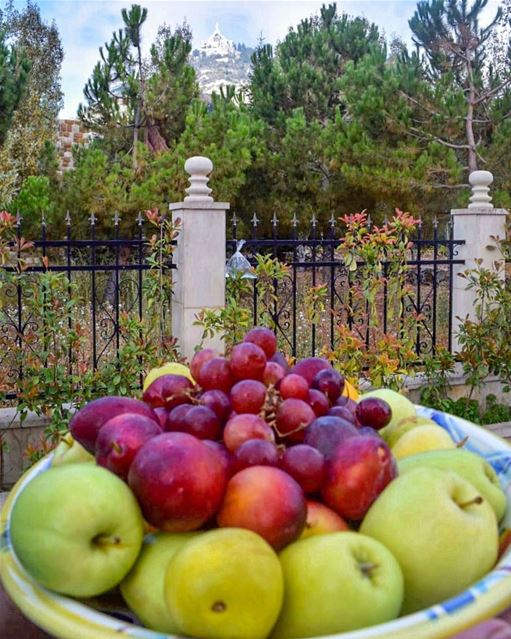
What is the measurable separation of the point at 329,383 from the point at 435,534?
13.4 inches

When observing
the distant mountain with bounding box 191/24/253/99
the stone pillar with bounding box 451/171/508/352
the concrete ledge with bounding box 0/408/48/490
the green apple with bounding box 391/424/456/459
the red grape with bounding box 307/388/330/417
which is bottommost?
the concrete ledge with bounding box 0/408/48/490

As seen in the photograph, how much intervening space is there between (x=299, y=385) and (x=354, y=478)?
197mm

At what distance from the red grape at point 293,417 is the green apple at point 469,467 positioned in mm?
128

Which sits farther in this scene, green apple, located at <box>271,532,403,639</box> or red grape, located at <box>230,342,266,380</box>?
red grape, located at <box>230,342,266,380</box>

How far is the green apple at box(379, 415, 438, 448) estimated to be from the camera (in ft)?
3.38

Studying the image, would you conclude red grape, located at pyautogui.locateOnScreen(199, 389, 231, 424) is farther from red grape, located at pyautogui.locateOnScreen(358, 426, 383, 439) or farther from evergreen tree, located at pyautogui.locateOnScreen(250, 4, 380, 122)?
evergreen tree, located at pyautogui.locateOnScreen(250, 4, 380, 122)

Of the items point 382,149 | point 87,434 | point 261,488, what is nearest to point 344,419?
point 261,488

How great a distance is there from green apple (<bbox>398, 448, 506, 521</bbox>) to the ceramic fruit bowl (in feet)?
0.12

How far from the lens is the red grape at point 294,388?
969mm

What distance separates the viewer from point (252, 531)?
737mm

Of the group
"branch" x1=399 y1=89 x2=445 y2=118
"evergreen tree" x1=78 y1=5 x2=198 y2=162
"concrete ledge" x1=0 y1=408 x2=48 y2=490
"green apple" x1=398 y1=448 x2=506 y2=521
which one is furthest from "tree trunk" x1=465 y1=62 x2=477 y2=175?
"green apple" x1=398 y1=448 x2=506 y2=521

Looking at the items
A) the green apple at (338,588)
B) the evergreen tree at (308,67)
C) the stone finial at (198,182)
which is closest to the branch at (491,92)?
the evergreen tree at (308,67)

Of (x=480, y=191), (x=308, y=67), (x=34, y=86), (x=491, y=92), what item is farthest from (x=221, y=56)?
(x=480, y=191)

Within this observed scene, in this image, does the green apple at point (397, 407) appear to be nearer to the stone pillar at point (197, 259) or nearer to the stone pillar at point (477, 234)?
the stone pillar at point (197, 259)
